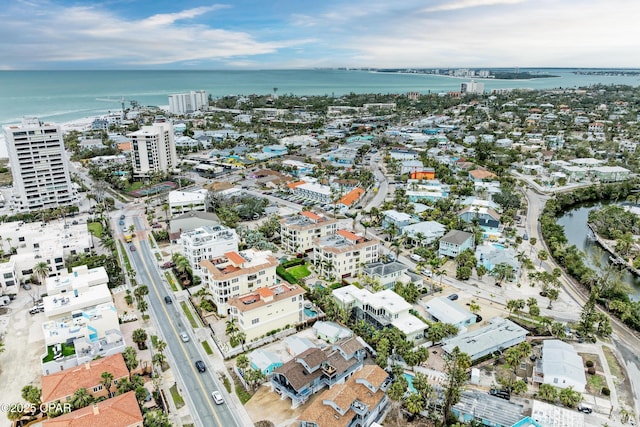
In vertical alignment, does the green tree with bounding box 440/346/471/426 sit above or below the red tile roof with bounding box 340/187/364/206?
below

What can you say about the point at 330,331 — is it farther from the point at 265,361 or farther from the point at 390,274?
the point at 390,274

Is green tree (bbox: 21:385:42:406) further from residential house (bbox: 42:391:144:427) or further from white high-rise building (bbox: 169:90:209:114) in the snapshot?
white high-rise building (bbox: 169:90:209:114)

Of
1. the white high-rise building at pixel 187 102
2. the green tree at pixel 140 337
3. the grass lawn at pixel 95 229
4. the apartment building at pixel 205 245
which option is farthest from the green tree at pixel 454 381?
the white high-rise building at pixel 187 102

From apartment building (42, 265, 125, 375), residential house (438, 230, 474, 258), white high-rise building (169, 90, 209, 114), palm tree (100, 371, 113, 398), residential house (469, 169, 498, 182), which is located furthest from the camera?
white high-rise building (169, 90, 209, 114)

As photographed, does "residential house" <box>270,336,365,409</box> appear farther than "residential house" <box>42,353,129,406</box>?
Yes

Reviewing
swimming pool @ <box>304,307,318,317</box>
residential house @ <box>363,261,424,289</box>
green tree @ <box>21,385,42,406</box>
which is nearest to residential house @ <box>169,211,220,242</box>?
swimming pool @ <box>304,307,318,317</box>

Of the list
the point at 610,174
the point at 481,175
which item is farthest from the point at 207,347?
the point at 610,174

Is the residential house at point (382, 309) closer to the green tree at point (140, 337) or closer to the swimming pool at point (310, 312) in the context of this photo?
the swimming pool at point (310, 312)
